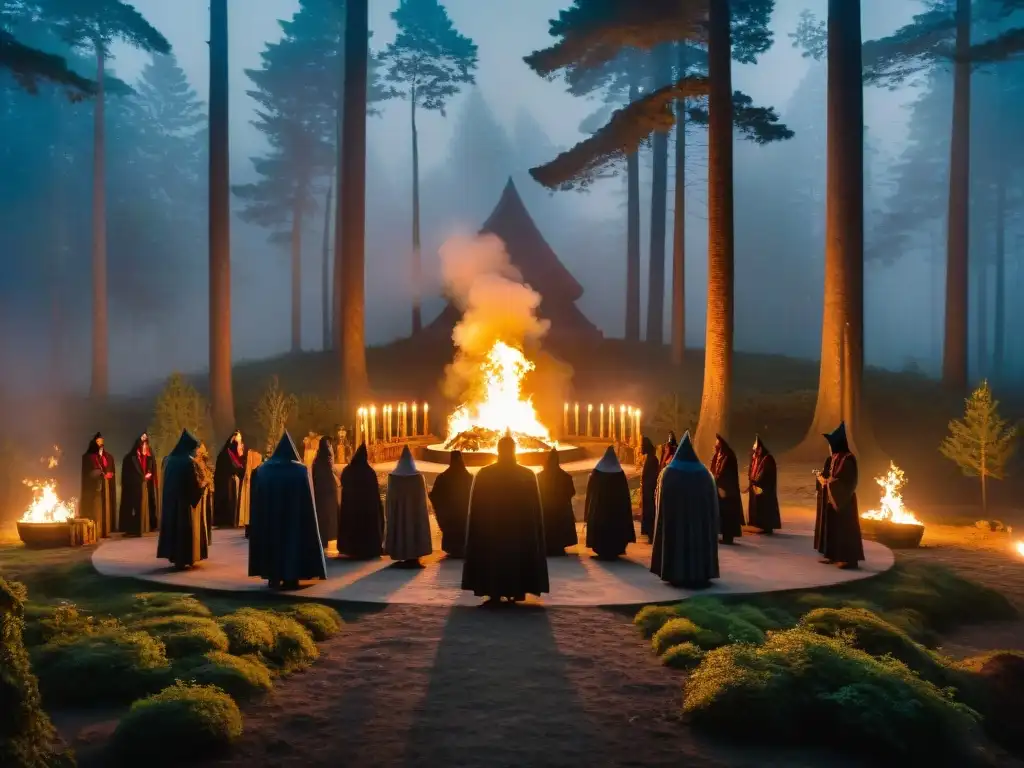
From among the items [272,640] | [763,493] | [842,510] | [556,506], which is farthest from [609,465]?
[272,640]

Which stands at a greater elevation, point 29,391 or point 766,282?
point 766,282

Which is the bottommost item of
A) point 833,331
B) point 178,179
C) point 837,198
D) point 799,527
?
point 799,527

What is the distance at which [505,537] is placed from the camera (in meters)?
10.2

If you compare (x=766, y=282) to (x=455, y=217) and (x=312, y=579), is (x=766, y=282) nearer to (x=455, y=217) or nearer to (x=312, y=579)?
(x=455, y=217)

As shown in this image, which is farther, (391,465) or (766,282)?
(766,282)

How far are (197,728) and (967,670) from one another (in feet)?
21.4

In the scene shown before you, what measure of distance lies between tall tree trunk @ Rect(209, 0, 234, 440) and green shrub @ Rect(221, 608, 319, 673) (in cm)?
1736

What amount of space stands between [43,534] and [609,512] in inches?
331

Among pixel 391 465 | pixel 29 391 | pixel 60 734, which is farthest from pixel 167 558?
pixel 29 391

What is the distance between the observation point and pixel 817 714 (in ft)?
22.3

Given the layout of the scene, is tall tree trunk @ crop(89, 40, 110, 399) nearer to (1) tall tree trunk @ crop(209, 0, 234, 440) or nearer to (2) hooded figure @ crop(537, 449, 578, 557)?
(1) tall tree trunk @ crop(209, 0, 234, 440)

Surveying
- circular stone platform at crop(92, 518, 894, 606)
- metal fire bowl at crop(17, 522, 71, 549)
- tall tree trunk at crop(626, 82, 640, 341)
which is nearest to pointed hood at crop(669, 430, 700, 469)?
circular stone platform at crop(92, 518, 894, 606)

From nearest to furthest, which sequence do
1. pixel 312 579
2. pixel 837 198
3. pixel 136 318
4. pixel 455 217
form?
pixel 312 579 → pixel 837 198 → pixel 136 318 → pixel 455 217

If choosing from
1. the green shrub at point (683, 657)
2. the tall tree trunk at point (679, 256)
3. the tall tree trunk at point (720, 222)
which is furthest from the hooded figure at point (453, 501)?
the tall tree trunk at point (679, 256)
